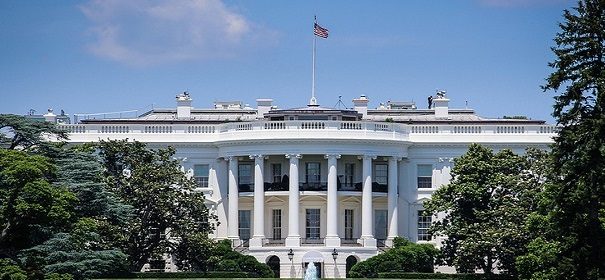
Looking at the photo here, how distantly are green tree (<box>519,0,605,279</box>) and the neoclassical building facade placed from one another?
1256 inches

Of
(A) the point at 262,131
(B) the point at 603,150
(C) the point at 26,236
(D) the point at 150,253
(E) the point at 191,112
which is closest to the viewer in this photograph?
(B) the point at 603,150

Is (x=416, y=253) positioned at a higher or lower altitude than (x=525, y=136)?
lower

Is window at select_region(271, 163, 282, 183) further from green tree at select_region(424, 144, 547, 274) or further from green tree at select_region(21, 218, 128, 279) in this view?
green tree at select_region(21, 218, 128, 279)

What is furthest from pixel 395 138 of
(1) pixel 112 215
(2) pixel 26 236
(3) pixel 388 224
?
(2) pixel 26 236

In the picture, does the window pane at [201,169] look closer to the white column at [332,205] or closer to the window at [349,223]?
the white column at [332,205]

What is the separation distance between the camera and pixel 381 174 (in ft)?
330

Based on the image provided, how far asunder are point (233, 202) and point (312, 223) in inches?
192

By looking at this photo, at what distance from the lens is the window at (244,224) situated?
328 ft

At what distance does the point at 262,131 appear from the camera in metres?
97.1

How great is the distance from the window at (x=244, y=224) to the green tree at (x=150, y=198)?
10607 mm

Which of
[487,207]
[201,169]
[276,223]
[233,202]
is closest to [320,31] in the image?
[201,169]

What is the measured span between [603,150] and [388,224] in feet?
126

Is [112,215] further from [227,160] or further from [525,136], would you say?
[525,136]

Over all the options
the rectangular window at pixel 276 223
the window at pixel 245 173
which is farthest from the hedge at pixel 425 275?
the window at pixel 245 173
